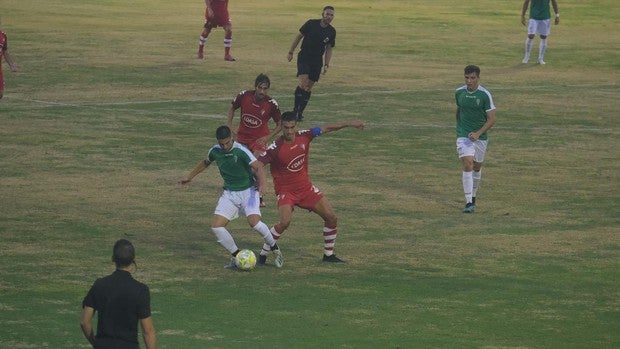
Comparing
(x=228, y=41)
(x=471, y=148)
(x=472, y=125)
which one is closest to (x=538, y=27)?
(x=228, y=41)

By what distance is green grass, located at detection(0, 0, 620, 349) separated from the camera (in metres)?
17.2

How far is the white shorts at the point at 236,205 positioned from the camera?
1973 centimetres

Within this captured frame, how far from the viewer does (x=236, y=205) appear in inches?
780

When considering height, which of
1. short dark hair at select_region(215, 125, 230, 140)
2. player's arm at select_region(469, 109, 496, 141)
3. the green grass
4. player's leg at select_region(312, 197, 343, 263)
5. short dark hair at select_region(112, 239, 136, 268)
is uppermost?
short dark hair at select_region(112, 239, 136, 268)

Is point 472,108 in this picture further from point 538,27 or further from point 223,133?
point 538,27

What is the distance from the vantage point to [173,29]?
5262 centimetres

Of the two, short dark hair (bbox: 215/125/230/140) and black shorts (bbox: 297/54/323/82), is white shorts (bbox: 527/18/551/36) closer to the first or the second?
black shorts (bbox: 297/54/323/82)

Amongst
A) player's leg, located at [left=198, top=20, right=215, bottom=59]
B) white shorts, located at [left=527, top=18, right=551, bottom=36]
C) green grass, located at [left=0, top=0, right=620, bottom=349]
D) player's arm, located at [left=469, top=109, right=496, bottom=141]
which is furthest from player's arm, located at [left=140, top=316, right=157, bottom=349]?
white shorts, located at [left=527, top=18, right=551, bottom=36]

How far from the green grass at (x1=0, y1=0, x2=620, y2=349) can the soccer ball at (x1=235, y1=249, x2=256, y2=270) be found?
23 centimetres

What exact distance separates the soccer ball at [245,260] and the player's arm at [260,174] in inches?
39.7

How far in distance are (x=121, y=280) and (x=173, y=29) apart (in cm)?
4131

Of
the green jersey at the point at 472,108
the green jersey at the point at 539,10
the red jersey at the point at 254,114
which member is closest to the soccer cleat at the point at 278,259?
the red jersey at the point at 254,114

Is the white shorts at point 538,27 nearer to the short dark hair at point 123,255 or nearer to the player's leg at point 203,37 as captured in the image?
the player's leg at point 203,37

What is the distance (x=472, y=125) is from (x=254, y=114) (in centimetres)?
400
